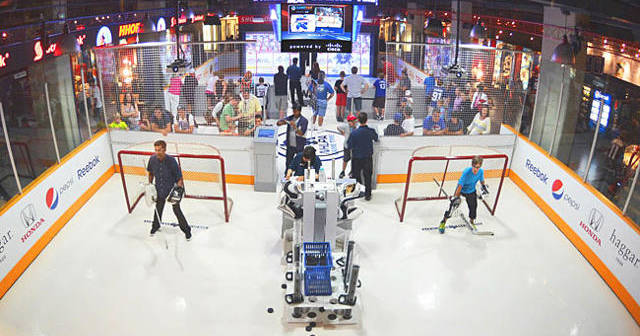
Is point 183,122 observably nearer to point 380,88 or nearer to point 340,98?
point 340,98

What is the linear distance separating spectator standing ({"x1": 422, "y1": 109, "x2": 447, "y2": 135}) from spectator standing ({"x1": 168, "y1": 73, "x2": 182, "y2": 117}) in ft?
14.8

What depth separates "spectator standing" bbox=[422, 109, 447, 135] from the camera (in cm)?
920

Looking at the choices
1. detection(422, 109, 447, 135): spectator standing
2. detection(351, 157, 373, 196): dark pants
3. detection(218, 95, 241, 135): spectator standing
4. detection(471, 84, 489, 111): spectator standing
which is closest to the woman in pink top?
detection(218, 95, 241, 135): spectator standing

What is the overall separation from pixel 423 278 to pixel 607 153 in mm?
5133

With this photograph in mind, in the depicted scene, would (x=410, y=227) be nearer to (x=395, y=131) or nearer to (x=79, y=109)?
(x=395, y=131)

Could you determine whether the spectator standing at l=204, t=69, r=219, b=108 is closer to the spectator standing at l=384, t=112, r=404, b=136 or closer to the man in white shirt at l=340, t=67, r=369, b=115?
the spectator standing at l=384, t=112, r=404, b=136

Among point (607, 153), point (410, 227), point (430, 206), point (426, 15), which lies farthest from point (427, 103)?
point (426, 15)

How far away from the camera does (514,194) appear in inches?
357

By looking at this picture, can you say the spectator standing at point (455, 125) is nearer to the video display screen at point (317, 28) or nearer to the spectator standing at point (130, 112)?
the video display screen at point (317, 28)

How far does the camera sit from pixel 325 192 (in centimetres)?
618

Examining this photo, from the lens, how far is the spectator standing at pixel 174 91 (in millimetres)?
8742

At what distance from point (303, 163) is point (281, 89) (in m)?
5.39

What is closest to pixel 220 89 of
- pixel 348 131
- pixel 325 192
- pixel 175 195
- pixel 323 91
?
pixel 348 131

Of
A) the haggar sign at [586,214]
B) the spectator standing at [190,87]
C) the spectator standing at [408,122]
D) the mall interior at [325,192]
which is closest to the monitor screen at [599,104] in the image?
the mall interior at [325,192]
